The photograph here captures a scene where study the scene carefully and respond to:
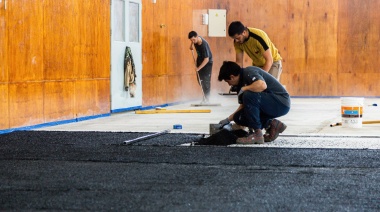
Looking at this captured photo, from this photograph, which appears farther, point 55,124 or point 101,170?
point 55,124

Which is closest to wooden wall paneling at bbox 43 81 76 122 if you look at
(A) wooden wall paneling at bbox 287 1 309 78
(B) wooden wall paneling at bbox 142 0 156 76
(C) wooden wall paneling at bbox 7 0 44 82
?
(C) wooden wall paneling at bbox 7 0 44 82

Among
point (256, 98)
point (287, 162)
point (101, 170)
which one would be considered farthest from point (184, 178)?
point (256, 98)

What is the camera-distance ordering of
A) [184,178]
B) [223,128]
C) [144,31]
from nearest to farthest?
[184,178] → [223,128] → [144,31]

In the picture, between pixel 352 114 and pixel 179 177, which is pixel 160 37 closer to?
pixel 352 114

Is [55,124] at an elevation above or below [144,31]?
below

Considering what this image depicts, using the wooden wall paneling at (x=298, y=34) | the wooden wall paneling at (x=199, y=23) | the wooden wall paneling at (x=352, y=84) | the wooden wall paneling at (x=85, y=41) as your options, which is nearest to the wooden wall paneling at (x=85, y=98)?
the wooden wall paneling at (x=85, y=41)

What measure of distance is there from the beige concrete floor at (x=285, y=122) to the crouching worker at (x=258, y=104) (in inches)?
6.0

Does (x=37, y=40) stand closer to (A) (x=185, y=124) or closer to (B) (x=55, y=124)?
(B) (x=55, y=124)

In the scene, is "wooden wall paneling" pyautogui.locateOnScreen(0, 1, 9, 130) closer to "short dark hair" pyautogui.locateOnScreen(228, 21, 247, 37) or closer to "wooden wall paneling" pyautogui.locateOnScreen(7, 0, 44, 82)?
"wooden wall paneling" pyautogui.locateOnScreen(7, 0, 44, 82)

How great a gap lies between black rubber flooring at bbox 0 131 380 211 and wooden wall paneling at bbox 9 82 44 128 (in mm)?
1365

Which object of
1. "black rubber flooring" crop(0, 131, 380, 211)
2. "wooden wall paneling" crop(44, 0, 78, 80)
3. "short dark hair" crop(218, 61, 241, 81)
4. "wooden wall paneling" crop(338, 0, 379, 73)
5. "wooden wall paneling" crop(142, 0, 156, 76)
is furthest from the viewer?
"wooden wall paneling" crop(338, 0, 379, 73)

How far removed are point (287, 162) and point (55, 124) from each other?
446cm

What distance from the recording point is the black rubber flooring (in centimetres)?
407

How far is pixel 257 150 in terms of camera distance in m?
6.44
